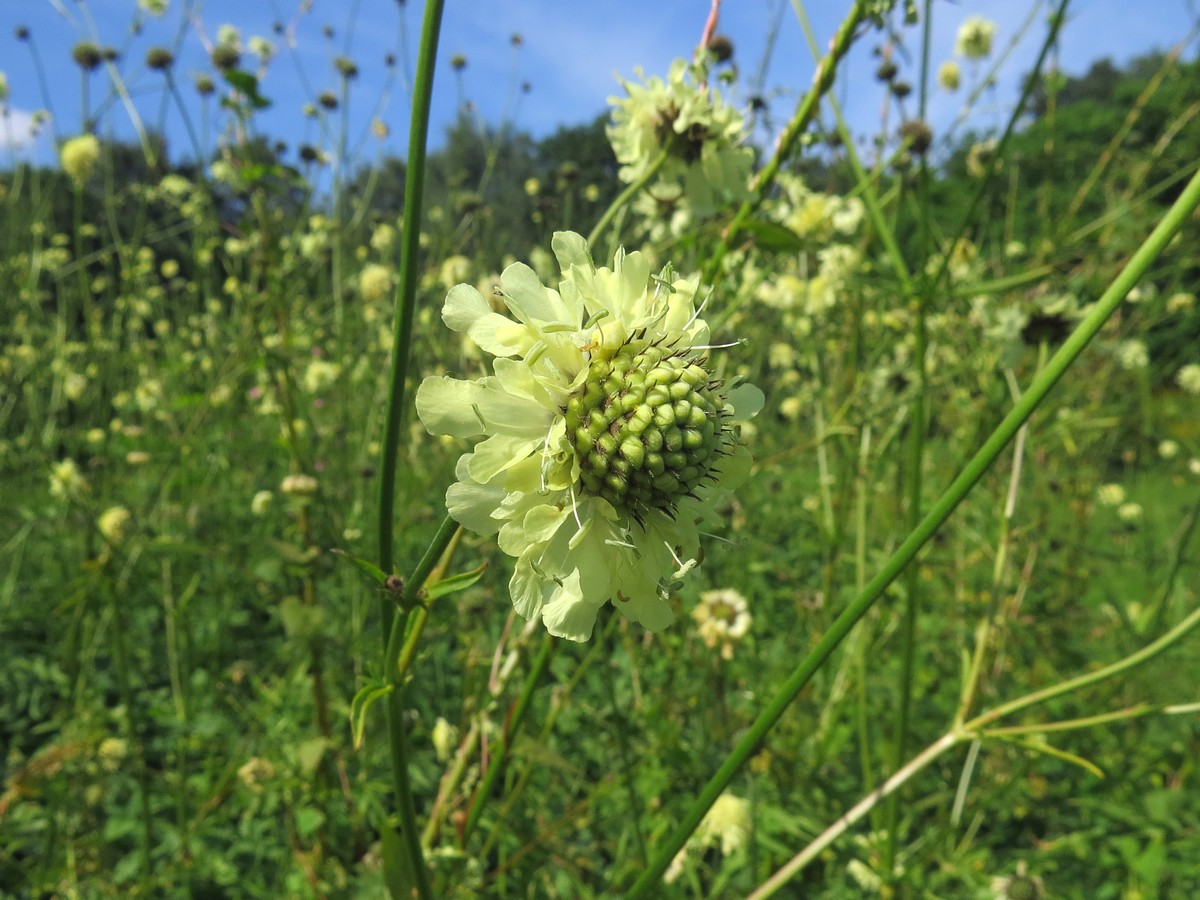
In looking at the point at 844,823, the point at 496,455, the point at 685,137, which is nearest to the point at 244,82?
the point at 685,137

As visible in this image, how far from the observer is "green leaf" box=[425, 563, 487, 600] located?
72 centimetres

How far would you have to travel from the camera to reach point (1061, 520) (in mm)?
3967

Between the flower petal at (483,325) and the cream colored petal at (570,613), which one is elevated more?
the flower petal at (483,325)

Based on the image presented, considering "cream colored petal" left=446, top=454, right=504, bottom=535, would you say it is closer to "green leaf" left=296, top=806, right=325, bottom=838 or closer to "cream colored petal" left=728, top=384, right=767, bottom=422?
"cream colored petal" left=728, top=384, right=767, bottom=422

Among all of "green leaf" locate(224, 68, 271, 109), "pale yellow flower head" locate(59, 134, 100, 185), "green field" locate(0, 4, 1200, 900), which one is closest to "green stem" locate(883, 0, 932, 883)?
"green field" locate(0, 4, 1200, 900)

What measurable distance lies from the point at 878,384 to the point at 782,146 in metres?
1.44

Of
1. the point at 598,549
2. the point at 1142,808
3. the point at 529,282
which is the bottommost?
the point at 1142,808

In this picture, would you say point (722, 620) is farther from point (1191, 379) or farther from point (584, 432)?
point (1191, 379)

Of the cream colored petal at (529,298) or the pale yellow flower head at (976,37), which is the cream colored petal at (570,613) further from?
the pale yellow flower head at (976,37)

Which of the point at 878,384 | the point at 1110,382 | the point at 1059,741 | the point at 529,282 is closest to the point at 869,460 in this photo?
the point at 878,384

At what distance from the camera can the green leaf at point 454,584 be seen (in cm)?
72

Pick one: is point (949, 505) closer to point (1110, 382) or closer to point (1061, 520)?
point (1061, 520)

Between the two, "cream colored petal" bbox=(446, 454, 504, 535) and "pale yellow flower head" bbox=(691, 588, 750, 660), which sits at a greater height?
"cream colored petal" bbox=(446, 454, 504, 535)

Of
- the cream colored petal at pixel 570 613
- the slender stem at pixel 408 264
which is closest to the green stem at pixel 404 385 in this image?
the slender stem at pixel 408 264
